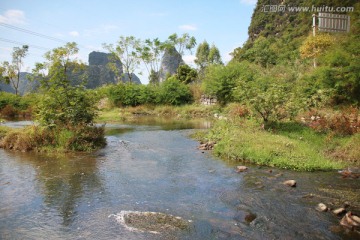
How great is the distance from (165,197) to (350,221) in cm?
429

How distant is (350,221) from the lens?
611cm

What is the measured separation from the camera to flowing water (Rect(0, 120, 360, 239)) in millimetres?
6062

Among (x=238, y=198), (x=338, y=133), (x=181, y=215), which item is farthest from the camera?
(x=338, y=133)

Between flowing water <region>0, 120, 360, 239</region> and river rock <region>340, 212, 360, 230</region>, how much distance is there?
0.18m

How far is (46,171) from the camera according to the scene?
34.4 ft

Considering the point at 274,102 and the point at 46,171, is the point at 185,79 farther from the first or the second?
the point at 46,171

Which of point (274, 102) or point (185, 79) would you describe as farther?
point (185, 79)

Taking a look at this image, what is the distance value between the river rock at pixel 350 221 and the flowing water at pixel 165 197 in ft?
0.59

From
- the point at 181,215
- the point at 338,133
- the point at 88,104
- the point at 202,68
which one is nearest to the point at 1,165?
the point at 88,104

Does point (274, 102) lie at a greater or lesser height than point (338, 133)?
greater

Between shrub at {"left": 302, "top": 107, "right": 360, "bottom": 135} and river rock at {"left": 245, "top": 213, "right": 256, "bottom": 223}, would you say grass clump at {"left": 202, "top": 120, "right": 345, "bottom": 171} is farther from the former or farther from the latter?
river rock at {"left": 245, "top": 213, "right": 256, "bottom": 223}

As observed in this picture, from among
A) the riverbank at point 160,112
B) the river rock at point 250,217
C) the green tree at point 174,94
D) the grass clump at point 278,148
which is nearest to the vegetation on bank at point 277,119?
the grass clump at point 278,148

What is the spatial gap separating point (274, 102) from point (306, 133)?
2010 millimetres

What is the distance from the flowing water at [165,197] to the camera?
19.9ft
